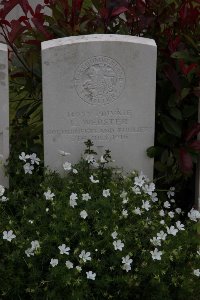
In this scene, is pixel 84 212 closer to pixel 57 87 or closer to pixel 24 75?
pixel 57 87

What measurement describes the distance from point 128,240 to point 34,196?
0.71 meters

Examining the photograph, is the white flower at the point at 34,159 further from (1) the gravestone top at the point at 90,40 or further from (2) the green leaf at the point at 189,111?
(2) the green leaf at the point at 189,111

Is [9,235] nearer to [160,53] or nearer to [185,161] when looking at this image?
[185,161]

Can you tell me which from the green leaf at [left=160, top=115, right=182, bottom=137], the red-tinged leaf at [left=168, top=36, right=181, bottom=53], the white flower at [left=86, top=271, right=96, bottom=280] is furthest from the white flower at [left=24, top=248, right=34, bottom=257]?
the red-tinged leaf at [left=168, top=36, right=181, bottom=53]

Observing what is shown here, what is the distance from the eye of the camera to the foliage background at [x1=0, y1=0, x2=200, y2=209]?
3.76m

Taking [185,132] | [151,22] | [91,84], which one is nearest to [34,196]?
[91,84]

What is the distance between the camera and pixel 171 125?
383cm

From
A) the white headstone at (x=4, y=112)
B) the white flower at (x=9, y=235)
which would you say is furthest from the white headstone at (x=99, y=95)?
the white flower at (x=9, y=235)

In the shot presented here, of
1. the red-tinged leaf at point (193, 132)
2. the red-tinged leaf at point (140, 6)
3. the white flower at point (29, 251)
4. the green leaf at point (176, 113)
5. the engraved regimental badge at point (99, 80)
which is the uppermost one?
the red-tinged leaf at point (140, 6)

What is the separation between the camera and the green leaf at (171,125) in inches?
150

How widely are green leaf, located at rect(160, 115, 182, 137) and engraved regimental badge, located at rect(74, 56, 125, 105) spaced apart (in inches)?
15.8

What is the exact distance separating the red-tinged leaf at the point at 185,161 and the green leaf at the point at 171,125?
13 cm

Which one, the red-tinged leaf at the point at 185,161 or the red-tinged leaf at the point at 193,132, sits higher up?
the red-tinged leaf at the point at 193,132

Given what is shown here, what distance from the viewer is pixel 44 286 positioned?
10.1 feet
